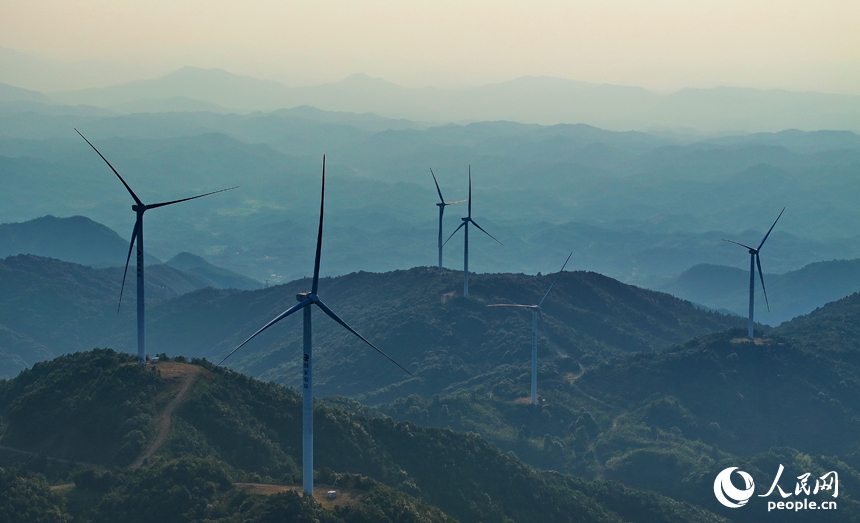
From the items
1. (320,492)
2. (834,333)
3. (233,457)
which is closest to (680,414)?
(834,333)

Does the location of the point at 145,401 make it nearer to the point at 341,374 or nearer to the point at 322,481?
the point at 322,481

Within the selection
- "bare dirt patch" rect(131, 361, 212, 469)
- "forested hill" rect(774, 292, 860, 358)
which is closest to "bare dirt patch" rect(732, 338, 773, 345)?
"forested hill" rect(774, 292, 860, 358)

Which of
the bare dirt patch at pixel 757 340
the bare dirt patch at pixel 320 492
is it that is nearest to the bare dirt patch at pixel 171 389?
the bare dirt patch at pixel 320 492

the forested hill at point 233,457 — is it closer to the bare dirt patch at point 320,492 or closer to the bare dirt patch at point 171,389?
the bare dirt patch at point 171,389

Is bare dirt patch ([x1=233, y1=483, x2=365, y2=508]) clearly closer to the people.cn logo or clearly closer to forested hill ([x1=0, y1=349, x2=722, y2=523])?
forested hill ([x1=0, y1=349, x2=722, y2=523])

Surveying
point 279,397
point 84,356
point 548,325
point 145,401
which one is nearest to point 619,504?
point 279,397

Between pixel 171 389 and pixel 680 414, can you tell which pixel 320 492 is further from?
pixel 680 414

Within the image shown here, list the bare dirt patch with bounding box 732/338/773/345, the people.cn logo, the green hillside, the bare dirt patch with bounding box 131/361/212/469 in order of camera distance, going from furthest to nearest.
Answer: the bare dirt patch with bounding box 732/338/773/345, the green hillside, the people.cn logo, the bare dirt patch with bounding box 131/361/212/469
